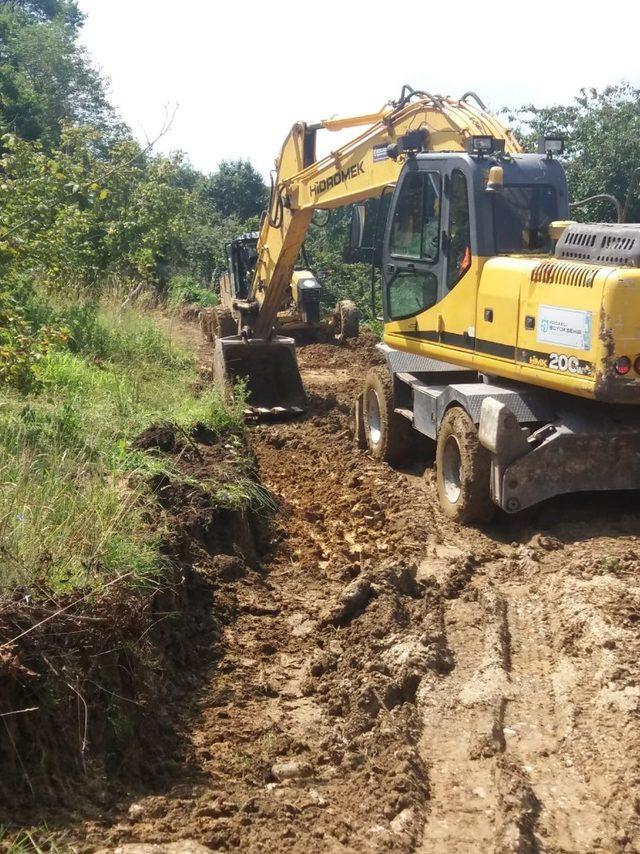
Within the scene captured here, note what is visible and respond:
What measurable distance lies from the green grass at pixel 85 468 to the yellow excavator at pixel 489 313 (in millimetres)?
2207

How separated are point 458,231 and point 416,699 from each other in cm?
472

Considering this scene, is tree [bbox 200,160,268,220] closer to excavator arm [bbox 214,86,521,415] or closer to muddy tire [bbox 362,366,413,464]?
excavator arm [bbox 214,86,521,415]

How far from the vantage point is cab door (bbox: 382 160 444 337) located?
9.09m

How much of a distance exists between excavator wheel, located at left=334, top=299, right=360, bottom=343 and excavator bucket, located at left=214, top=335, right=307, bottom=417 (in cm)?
746

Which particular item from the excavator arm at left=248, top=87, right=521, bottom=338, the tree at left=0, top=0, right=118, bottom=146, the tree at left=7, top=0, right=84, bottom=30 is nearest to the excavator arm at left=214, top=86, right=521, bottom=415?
the excavator arm at left=248, top=87, right=521, bottom=338

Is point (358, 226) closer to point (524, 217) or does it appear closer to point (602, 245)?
point (524, 217)

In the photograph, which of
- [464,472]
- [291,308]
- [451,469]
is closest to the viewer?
[464,472]

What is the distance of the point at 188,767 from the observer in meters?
4.56

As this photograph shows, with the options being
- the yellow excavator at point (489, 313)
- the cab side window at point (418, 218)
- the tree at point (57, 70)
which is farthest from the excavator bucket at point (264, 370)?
the tree at point (57, 70)

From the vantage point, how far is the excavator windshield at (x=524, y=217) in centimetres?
856

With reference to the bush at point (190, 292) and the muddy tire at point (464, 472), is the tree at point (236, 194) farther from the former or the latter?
the muddy tire at point (464, 472)

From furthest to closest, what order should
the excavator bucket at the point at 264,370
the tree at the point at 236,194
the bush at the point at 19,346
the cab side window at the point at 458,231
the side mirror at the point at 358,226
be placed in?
1. the tree at the point at 236,194
2. the excavator bucket at the point at 264,370
3. the side mirror at the point at 358,226
4. the cab side window at the point at 458,231
5. the bush at the point at 19,346

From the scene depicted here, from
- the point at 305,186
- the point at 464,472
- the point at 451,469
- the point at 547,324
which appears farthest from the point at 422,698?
the point at 305,186

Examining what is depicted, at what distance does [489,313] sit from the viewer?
8.39 meters
